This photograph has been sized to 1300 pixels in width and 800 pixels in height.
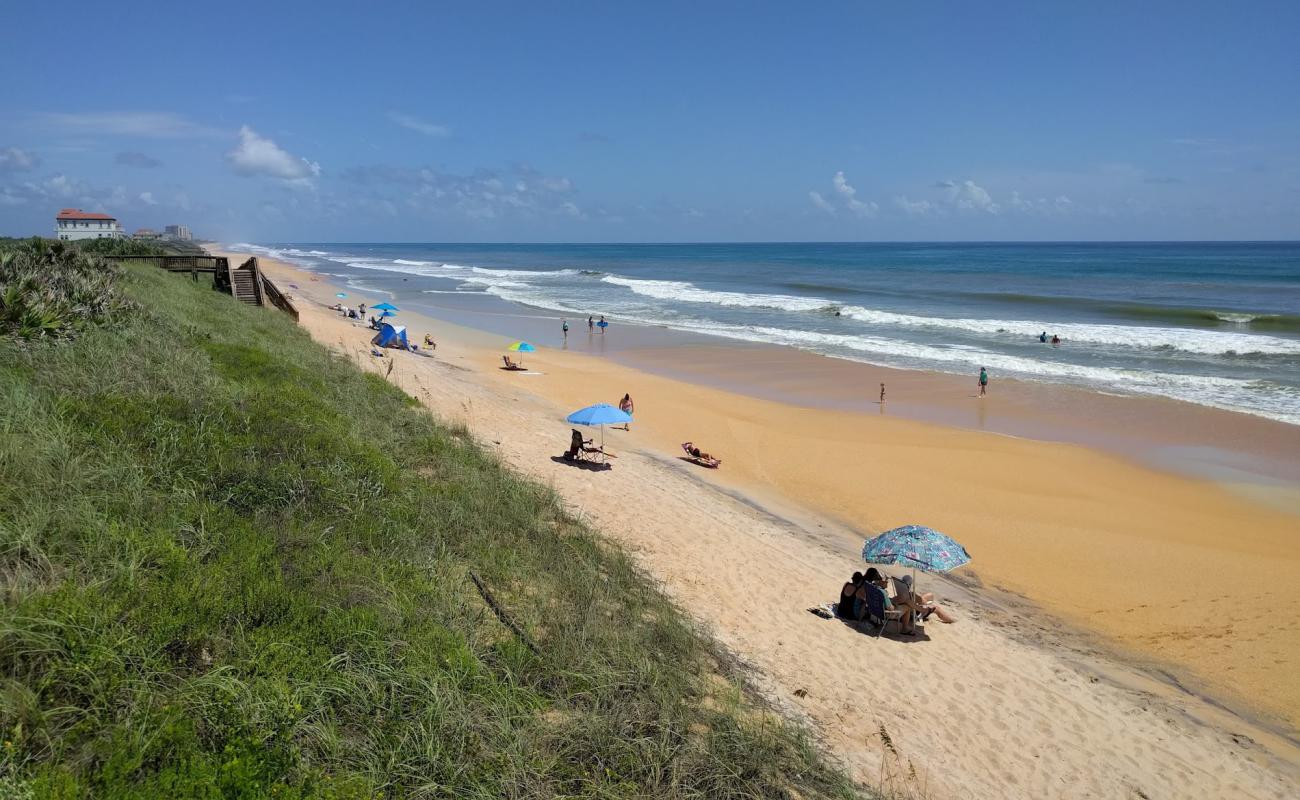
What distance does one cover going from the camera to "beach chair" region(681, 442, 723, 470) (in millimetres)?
15430

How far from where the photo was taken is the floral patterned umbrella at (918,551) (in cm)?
892

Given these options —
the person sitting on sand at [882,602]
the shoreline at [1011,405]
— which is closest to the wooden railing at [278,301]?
the shoreline at [1011,405]

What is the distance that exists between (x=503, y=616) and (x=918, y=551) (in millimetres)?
5593

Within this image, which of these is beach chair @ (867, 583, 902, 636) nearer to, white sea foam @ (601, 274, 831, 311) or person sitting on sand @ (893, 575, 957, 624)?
person sitting on sand @ (893, 575, 957, 624)

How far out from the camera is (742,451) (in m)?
16.6

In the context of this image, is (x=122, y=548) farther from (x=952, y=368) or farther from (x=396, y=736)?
(x=952, y=368)

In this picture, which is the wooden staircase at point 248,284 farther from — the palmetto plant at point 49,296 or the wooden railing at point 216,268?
the palmetto plant at point 49,296

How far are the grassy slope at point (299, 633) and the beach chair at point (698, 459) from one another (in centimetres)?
737

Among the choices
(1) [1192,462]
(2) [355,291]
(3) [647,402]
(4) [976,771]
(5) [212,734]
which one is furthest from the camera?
(2) [355,291]

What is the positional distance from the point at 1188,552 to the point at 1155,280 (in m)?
64.9

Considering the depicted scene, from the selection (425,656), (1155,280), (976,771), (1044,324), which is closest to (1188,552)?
(976,771)

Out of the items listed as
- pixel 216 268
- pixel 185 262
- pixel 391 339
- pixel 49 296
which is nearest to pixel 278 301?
pixel 216 268

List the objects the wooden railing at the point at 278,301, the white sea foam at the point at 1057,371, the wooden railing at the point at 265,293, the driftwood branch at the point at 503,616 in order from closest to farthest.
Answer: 1. the driftwood branch at the point at 503,616
2. the white sea foam at the point at 1057,371
3. the wooden railing at the point at 265,293
4. the wooden railing at the point at 278,301

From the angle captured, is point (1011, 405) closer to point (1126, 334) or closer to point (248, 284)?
point (1126, 334)
